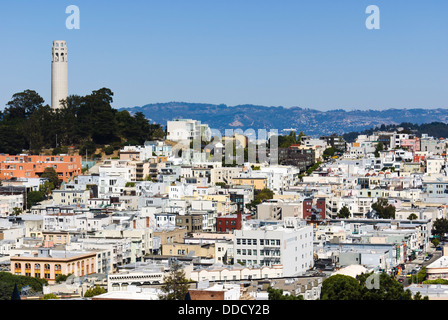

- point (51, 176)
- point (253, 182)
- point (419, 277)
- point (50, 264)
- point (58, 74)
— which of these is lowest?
point (419, 277)

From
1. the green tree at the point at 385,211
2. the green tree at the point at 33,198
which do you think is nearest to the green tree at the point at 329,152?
the green tree at the point at 385,211

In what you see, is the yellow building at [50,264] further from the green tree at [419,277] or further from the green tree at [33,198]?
the green tree at [33,198]

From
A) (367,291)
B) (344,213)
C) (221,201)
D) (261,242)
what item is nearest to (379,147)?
(344,213)

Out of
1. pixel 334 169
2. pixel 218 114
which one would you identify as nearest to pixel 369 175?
pixel 334 169

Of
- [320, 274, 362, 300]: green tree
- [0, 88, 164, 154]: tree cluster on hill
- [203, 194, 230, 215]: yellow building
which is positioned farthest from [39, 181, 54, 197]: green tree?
[320, 274, 362, 300]: green tree

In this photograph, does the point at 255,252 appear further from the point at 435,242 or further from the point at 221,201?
the point at 221,201
